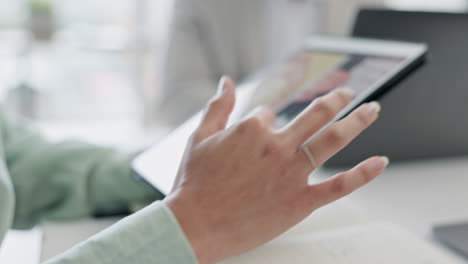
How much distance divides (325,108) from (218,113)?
0.29 ft

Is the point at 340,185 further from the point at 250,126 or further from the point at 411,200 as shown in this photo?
the point at 411,200

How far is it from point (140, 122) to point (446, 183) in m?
1.93

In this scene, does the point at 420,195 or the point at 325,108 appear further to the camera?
the point at 420,195

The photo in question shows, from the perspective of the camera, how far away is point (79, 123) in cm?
252

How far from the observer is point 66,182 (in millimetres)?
558

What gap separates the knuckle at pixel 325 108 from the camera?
379 mm

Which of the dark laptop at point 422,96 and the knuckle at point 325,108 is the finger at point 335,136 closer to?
the knuckle at point 325,108

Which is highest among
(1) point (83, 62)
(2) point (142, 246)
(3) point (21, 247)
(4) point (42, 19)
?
(2) point (142, 246)

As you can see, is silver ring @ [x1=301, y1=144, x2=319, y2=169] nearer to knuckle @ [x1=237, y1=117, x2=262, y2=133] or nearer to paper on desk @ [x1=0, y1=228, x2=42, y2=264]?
knuckle @ [x1=237, y1=117, x2=262, y2=133]

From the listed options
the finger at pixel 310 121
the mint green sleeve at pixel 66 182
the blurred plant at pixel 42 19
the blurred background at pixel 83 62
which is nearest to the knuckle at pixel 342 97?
the finger at pixel 310 121

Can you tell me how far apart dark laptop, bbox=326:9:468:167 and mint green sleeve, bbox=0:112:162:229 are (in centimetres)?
28

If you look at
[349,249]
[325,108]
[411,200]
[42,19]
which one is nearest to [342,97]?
[325,108]

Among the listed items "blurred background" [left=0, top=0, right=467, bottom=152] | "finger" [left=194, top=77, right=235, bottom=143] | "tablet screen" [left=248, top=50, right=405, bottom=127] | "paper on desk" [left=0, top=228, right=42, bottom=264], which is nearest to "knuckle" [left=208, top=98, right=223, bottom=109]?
"finger" [left=194, top=77, right=235, bottom=143]

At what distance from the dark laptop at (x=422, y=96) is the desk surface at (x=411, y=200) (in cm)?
3
